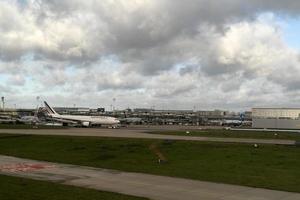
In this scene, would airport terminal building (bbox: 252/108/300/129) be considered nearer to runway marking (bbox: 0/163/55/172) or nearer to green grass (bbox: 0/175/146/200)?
runway marking (bbox: 0/163/55/172)

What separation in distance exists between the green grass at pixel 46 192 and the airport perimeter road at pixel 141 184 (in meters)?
0.89

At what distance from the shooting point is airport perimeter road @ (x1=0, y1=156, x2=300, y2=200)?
15734 mm

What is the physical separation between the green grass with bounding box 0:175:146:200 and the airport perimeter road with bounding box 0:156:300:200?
891 mm

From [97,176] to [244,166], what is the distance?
8.08 meters

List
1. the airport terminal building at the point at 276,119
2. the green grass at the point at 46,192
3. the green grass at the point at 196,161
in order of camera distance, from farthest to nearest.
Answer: the airport terminal building at the point at 276,119, the green grass at the point at 196,161, the green grass at the point at 46,192

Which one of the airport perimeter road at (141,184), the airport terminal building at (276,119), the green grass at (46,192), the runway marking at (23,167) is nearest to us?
the green grass at (46,192)

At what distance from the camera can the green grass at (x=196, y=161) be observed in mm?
20078

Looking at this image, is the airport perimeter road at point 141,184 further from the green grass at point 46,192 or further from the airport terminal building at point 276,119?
the airport terminal building at point 276,119

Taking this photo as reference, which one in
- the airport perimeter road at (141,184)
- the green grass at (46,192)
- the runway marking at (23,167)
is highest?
the green grass at (46,192)

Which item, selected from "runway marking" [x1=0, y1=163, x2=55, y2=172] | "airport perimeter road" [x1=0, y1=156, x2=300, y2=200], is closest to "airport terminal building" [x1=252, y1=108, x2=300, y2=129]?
"runway marking" [x1=0, y1=163, x2=55, y2=172]

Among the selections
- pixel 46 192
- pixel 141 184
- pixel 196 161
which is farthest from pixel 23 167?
pixel 196 161

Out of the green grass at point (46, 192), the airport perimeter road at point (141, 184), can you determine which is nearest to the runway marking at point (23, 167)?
the airport perimeter road at point (141, 184)

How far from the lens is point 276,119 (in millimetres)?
126625

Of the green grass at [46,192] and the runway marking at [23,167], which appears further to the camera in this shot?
the runway marking at [23,167]
